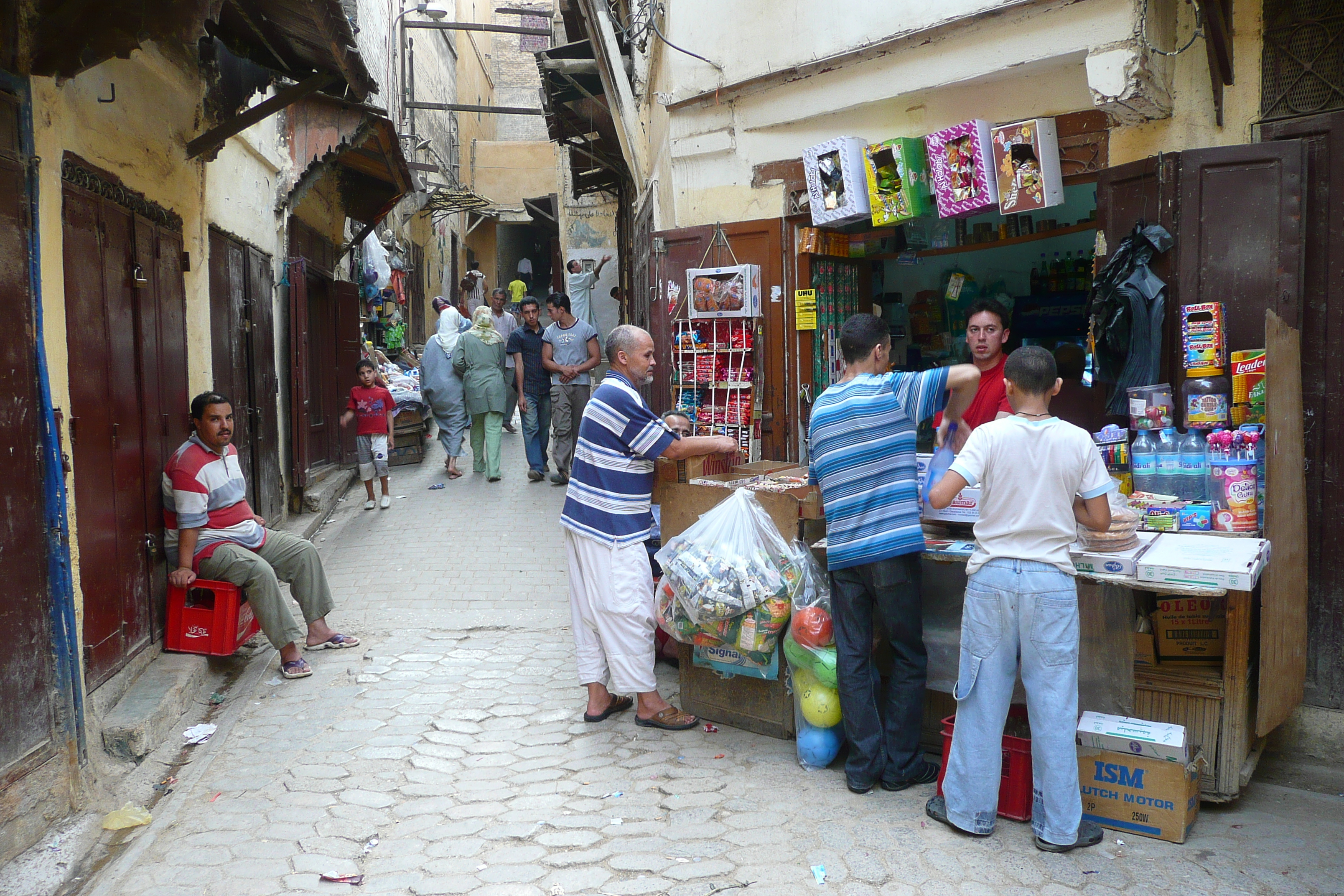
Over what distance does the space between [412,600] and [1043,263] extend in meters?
5.78

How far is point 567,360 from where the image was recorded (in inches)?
387

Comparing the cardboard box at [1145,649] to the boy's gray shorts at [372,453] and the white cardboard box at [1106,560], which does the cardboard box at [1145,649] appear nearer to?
the white cardboard box at [1106,560]

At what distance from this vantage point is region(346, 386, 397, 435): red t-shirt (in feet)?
31.2

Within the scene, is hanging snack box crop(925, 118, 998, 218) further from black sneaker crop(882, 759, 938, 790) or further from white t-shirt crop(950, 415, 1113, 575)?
black sneaker crop(882, 759, 938, 790)

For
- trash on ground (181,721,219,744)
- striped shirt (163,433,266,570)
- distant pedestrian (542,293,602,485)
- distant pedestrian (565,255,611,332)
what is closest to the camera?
trash on ground (181,721,219,744)

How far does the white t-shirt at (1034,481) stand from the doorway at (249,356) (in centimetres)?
520

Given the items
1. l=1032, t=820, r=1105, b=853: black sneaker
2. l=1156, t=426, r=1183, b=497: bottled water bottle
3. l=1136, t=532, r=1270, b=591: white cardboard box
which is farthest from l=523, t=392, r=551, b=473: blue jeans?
l=1032, t=820, r=1105, b=853: black sneaker

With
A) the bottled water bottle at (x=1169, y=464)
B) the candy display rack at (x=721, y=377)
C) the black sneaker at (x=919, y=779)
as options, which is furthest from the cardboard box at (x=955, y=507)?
the candy display rack at (x=721, y=377)

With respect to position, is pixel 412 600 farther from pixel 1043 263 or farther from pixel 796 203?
pixel 1043 263

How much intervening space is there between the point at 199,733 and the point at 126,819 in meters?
0.92

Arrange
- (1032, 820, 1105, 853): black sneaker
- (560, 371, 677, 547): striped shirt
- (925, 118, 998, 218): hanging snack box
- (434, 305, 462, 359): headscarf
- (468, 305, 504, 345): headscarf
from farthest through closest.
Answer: (434, 305, 462, 359): headscarf < (468, 305, 504, 345): headscarf < (925, 118, 998, 218): hanging snack box < (560, 371, 677, 547): striped shirt < (1032, 820, 1105, 853): black sneaker

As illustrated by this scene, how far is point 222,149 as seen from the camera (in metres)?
6.92

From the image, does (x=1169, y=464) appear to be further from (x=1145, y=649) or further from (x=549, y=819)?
(x=549, y=819)

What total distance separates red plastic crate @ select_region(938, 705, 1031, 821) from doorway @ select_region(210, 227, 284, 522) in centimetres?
530
